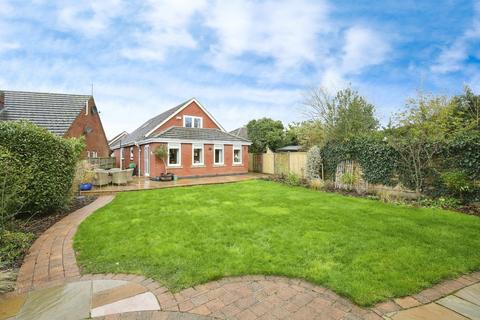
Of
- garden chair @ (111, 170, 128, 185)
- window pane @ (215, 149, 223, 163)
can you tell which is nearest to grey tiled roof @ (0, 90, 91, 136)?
garden chair @ (111, 170, 128, 185)

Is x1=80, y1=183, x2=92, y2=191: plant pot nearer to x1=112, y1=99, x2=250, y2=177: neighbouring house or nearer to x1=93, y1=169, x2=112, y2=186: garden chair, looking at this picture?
x1=93, y1=169, x2=112, y2=186: garden chair

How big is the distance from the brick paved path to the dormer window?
18.1 meters

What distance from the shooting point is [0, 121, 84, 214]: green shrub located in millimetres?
5719

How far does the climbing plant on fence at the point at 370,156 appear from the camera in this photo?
1006cm

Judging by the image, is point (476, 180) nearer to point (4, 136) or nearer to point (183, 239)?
point (183, 239)

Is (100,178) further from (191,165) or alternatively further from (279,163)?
(279,163)

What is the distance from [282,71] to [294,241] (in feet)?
41.5

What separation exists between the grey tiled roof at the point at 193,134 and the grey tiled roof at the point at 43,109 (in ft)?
19.8

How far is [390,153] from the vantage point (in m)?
10.0

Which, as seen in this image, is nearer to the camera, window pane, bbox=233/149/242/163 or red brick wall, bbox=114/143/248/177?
red brick wall, bbox=114/143/248/177

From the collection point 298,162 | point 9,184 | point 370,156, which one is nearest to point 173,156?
point 298,162

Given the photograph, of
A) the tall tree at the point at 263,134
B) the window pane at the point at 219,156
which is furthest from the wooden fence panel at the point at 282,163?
the tall tree at the point at 263,134

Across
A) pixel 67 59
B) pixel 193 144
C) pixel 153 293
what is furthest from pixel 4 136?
pixel 193 144

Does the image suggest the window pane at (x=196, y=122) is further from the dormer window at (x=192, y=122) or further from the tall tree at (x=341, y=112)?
the tall tree at (x=341, y=112)
